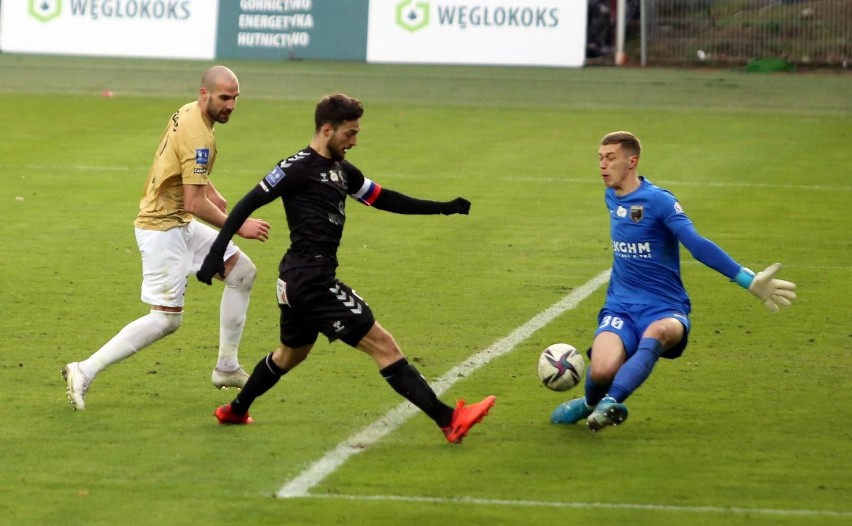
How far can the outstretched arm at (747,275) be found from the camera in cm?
764

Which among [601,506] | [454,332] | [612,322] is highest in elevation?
[612,322]

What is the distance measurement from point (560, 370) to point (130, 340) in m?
2.43

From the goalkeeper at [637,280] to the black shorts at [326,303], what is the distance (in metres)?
1.30

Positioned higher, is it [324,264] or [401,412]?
[324,264]

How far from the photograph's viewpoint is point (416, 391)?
7648 mm

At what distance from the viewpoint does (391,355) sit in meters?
7.70

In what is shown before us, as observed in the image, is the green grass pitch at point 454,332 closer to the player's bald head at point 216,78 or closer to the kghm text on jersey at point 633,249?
the kghm text on jersey at point 633,249

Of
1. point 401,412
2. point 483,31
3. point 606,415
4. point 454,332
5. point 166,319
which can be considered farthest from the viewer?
point 483,31

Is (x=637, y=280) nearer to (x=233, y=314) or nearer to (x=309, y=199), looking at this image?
(x=309, y=199)

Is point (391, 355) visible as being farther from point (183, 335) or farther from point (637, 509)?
point (183, 335)

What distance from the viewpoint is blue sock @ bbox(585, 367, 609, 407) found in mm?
7998

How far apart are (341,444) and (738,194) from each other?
33.1 ft

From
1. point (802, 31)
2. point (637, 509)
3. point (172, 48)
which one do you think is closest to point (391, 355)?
point (637, 509)

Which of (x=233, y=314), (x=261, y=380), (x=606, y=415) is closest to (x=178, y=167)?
(x=233, y=314)
